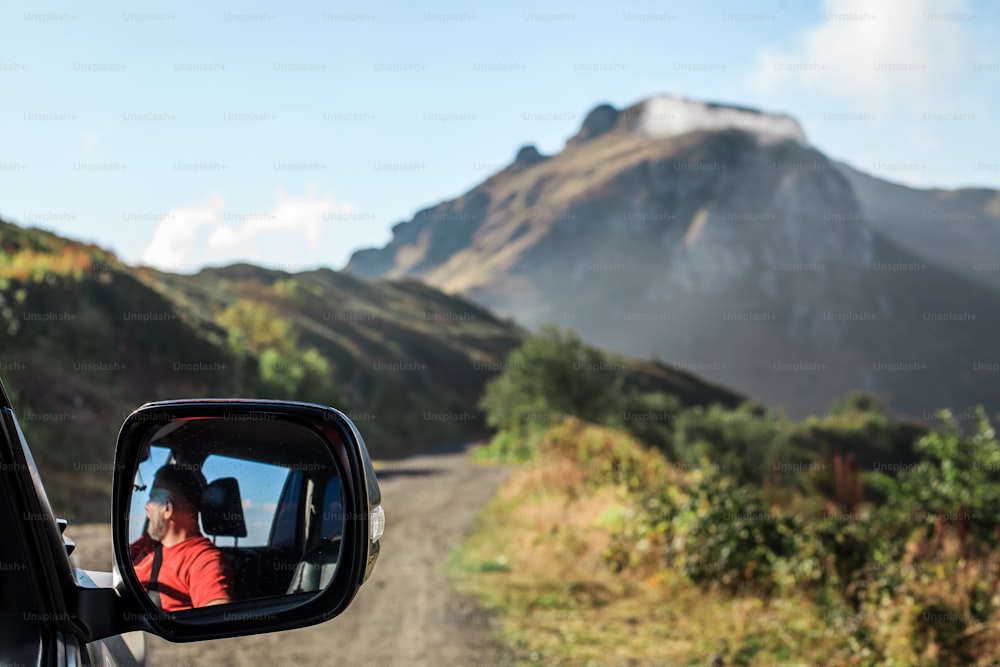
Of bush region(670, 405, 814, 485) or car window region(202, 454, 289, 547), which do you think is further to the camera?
bush region(670, 405, 814, 485)

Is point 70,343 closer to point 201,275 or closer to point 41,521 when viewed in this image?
point 41,521

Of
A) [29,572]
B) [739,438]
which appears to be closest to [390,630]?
[29,572]

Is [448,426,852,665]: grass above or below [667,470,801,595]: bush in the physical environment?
below

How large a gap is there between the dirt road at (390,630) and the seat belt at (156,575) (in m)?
2.40

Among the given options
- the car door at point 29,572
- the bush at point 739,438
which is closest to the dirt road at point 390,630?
the car door at point 29,572

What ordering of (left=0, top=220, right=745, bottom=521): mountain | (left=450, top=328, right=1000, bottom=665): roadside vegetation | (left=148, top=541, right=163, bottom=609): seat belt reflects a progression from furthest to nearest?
1. (left=0, top=220, right=745, bottom=521): mountain
2. (left=450, top=328, right=1000, bottom=665): roadside vegetation
3. (left=148, top=541, right=163, bottom=609): seat belt

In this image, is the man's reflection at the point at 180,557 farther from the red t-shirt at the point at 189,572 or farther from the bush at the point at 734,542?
the bush at the point at 734,542

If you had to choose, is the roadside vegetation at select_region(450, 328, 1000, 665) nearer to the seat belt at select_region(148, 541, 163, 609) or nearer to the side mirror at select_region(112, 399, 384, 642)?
the side mirror at select_region(112, 399, 384, 642)

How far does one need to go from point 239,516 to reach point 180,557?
12 cm

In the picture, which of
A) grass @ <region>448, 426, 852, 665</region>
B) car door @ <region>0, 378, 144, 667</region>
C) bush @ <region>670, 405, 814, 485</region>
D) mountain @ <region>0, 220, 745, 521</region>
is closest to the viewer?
car door @ <region>0, 378, 144, 667</region>

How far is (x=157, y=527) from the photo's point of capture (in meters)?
1.53

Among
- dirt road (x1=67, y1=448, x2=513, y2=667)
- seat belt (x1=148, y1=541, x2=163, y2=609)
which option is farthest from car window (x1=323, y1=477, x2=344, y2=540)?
dirt road (x1=67, y1=448, x2=513, y2=667)

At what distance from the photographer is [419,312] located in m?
128

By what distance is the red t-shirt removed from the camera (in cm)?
149
